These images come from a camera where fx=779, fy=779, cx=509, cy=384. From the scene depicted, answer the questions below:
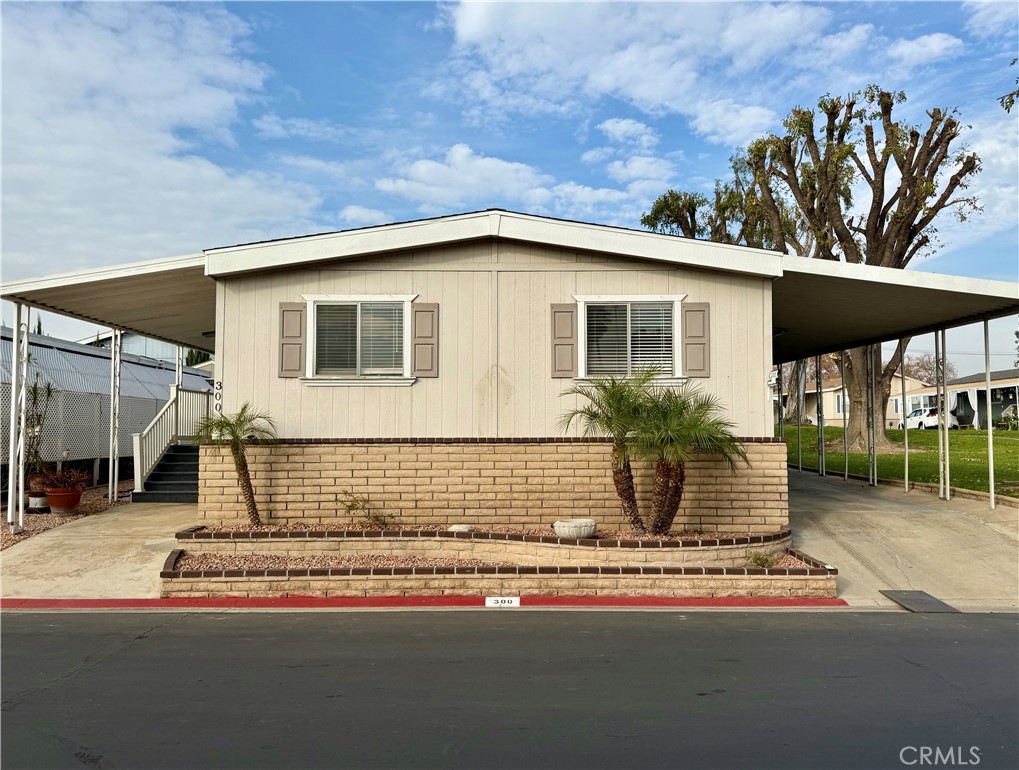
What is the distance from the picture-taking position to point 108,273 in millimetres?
10695

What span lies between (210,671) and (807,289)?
9688 millimetres

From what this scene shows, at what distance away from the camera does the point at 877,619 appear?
800cm

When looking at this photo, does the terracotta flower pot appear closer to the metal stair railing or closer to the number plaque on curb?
the metal stair railing

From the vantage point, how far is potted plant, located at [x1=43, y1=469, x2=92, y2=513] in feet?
42.1

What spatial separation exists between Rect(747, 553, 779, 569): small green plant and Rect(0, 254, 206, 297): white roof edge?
8.17 metres

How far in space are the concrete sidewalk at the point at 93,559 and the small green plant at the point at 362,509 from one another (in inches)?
93.5

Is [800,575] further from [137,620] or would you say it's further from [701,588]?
[137,620]

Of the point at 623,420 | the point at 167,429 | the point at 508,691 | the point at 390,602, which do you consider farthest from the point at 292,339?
the point at 508,691

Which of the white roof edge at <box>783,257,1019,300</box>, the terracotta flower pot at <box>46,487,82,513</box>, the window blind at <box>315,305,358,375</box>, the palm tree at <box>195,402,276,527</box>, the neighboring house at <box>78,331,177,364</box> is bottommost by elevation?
the terracotta flower pot at <box>46,487,82,513</box>

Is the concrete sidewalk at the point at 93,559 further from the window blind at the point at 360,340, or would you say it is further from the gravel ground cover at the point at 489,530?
the window blind at the point at 360,340

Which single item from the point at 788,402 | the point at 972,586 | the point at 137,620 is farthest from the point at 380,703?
the point at 788,402

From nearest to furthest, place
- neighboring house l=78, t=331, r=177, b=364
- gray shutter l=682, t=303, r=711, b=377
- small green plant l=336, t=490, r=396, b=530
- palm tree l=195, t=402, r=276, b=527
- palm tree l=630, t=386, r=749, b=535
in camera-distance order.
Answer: palm tree l=630, t=386, r=749, b=535 < palm tree l=195, t=402, r=276, b=527 < small green plant l=336, t=490, r=396, b=530 < gray shutter l=682, t=303, r=711, b=377 < neighboring house l=78, t=331, r=177, b=364

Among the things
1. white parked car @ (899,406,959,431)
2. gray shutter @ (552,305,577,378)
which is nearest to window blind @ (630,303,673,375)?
gray shutter @ (552,305,577,378)

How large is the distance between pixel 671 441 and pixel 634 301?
2.45 metres
